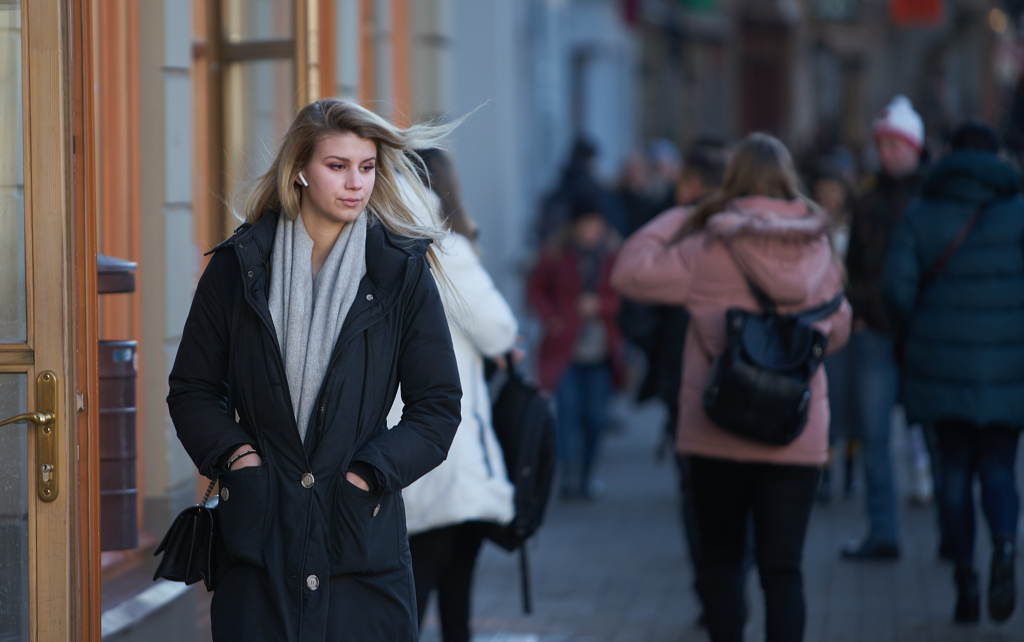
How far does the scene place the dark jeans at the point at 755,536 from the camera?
4.06 meters

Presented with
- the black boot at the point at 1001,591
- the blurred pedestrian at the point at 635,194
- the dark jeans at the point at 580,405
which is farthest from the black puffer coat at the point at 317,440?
the blurred pedestrian at the point at 635,194

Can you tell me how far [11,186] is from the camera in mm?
3084

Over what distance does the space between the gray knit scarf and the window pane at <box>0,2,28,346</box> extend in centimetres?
67

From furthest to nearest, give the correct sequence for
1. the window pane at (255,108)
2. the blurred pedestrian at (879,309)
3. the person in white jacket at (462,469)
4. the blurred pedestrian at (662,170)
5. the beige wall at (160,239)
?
the blurred pedestrian at (662,170), the blurred pedestrian at (879,309), the window pane at (255,108), the beige wall at (160,239), the person in white jacket at (462,469)

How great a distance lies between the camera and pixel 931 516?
729 centimetres

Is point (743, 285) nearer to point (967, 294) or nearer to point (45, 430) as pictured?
point (967, 294)

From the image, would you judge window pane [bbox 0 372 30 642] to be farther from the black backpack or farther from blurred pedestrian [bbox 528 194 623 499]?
blurred pedestrian [bbox 528 194 623 499]

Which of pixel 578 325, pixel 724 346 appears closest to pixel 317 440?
pixel 724 346

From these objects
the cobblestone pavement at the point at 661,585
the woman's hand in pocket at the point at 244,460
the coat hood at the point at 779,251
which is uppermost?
the coat hood at the point at 779,251

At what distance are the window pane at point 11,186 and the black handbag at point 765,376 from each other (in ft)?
6.79

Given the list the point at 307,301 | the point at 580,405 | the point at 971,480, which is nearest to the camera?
the point at 307,301

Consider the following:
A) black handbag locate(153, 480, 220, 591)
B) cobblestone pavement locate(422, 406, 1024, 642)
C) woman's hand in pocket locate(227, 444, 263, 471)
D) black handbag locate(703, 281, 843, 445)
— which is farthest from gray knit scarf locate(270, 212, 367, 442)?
cobblestone pavement locate(422, 406, 1024, 642)

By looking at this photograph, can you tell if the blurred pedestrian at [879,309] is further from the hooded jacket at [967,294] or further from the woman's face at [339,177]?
the woman's face at [339,177]

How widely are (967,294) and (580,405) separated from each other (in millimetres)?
3726
